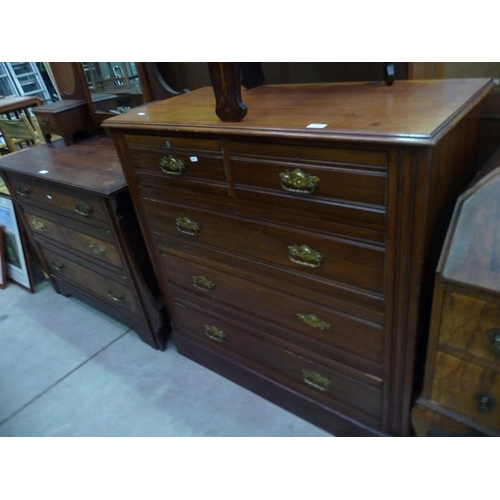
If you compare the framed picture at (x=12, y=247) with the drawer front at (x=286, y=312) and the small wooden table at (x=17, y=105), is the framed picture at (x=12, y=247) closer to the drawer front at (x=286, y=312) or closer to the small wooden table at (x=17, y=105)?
the drawer front at (x=286, y=312)

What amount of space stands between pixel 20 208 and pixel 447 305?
7.01ft

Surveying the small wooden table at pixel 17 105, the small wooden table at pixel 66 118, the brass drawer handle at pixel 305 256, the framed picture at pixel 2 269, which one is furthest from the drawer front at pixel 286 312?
the small wooden table at pixel 17 105

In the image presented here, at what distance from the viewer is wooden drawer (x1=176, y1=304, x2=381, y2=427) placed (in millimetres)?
1221

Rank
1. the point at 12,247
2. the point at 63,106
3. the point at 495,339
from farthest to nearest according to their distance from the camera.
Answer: the point at 12,247 < the point at 63,106 < the point at 495,339

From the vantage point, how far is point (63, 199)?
174cm

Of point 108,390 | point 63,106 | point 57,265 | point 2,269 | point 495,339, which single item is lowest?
point 108,390

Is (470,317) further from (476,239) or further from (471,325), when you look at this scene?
(476,239)

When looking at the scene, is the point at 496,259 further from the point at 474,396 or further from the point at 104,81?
the point at 104,81

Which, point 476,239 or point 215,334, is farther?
point 215,334

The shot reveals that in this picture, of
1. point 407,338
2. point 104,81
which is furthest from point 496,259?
point 104,81

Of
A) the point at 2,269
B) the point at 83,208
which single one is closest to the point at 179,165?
the point at 83,208

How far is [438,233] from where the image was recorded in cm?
95

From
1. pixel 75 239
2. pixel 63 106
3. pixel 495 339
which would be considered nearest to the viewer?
pixel 495 339

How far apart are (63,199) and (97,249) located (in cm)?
26
